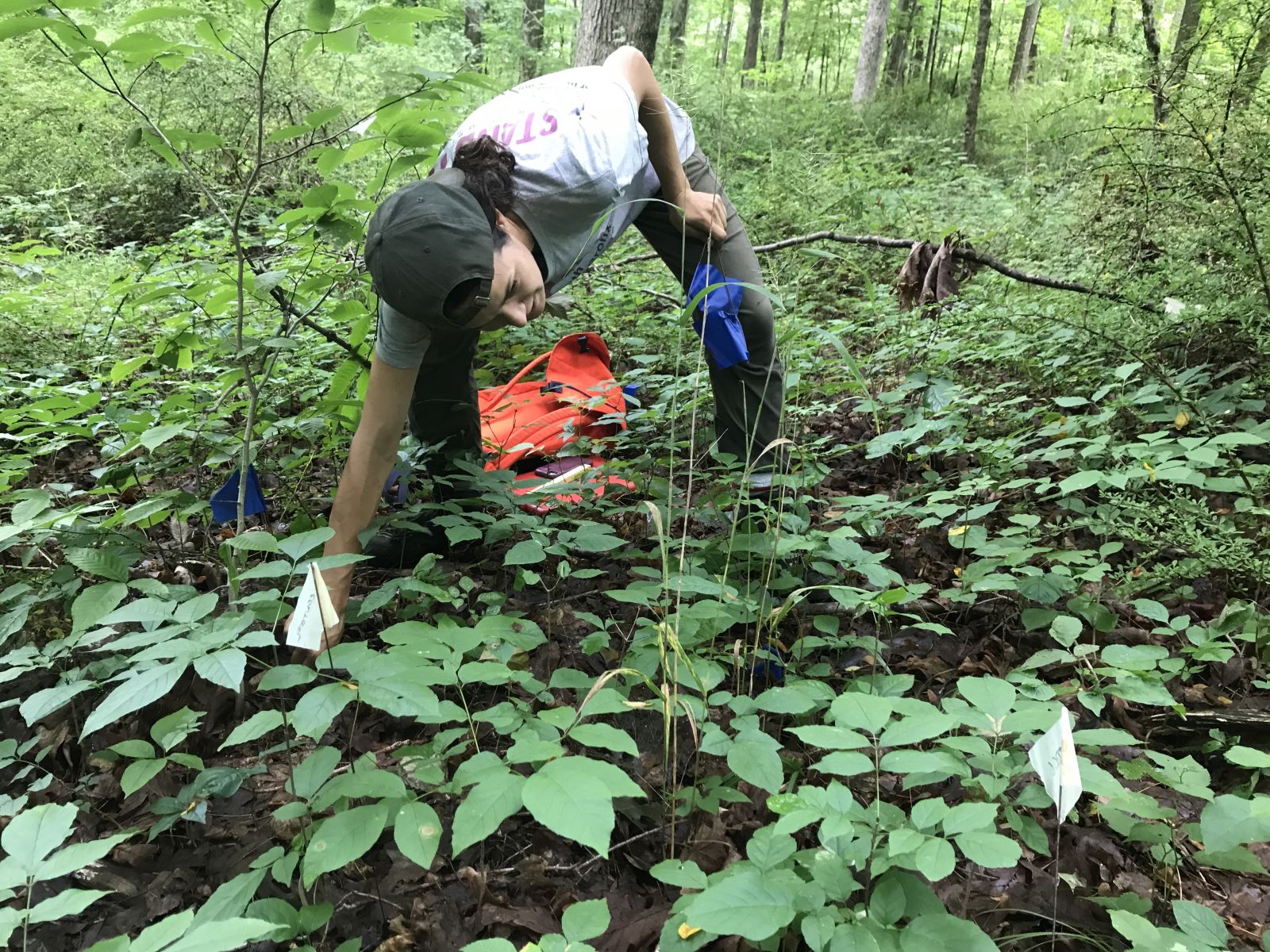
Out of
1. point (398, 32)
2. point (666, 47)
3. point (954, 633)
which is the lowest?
point (954, 633)

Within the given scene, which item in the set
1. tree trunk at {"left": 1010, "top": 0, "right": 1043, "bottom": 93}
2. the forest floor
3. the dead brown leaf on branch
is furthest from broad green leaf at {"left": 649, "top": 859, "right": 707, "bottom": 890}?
tree trunk at {"left": 1010, "top": 0, "right": 1043, "bottom": 93}

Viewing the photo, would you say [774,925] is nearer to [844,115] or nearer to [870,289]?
[870,289]

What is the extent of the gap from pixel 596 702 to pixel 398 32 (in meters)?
1.55

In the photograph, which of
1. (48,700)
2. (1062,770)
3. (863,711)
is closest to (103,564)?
(48,700)

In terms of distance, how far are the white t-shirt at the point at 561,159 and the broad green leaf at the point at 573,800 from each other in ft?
3.90

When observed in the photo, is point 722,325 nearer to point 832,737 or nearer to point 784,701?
point 784,701

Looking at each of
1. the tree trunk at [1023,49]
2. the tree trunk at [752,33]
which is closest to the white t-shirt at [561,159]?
the tree trunk at [1023,49]

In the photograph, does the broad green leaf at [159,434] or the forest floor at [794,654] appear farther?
the broad green leaf at [159,434]

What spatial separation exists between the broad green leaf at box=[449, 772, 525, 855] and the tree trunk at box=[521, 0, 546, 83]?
38.6 ft

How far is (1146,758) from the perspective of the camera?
1.51 metres

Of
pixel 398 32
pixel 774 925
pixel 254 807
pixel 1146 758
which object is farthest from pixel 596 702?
pixel 398 32

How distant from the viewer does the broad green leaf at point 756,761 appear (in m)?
1.09

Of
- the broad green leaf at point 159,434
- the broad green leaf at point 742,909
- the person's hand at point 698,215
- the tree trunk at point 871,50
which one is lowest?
the broad green leaf at point 742,909

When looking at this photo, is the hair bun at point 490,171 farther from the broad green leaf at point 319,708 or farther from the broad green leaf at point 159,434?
the broad green leaf at point 319,708
